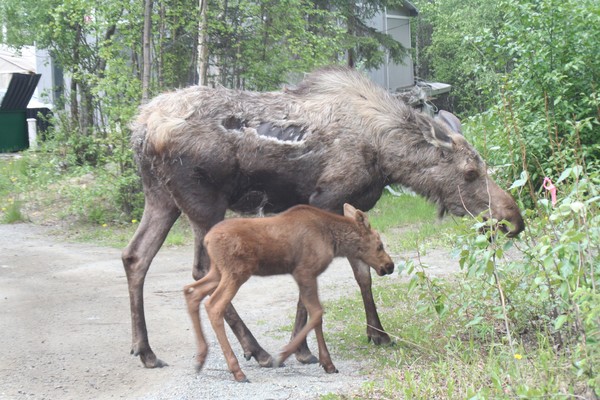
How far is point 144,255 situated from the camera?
679 cm

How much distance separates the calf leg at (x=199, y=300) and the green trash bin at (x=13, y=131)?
18.2m

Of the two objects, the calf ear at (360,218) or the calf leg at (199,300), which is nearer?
the calf leg at (199,300)

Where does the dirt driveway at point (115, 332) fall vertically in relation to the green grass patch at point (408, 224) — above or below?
below

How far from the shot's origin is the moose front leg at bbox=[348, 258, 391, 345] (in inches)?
269

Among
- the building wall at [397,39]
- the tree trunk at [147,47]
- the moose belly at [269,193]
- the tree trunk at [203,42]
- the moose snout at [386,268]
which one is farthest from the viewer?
the building wall at [397,39]

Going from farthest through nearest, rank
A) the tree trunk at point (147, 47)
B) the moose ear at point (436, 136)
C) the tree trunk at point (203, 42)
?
the tree trunk at point (203, 42) < the tree trunk at point (147, 47) < the moose ear at point (436, 136)

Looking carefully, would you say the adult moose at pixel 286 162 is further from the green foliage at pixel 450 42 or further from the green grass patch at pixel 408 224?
the green foliage at pixel 450 42

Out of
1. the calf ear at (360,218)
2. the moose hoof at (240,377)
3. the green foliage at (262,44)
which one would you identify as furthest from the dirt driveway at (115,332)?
the green foliage at (262,44)

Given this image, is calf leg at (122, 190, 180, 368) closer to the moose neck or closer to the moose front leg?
the moose front leg

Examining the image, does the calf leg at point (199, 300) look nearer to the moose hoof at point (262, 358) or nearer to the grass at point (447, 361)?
the moose hoof at point (262, 358)

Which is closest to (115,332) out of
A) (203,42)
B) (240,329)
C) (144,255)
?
(144,255)

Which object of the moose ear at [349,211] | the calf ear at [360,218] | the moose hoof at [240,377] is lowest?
the moose hoof at [240,377]

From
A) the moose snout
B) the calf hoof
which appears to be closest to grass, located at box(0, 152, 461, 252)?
the moose snout

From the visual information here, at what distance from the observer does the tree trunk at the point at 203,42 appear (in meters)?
12.1
